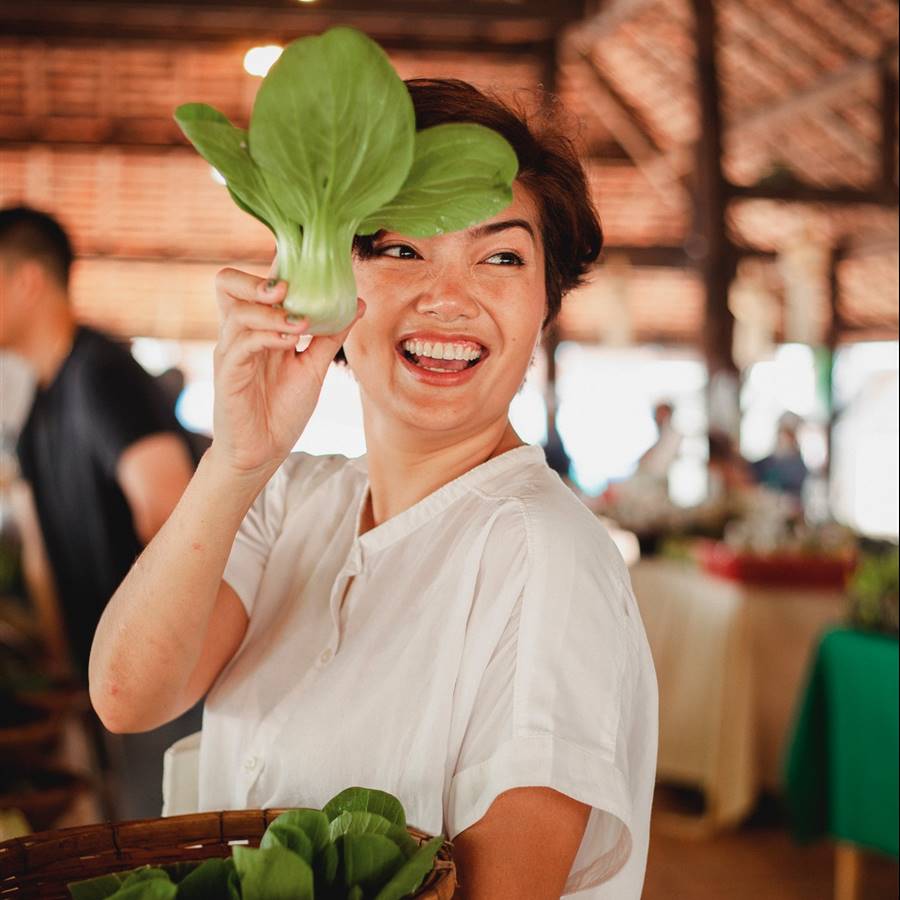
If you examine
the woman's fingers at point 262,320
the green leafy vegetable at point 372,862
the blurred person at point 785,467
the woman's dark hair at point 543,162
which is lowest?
the blurred person at point 785,467

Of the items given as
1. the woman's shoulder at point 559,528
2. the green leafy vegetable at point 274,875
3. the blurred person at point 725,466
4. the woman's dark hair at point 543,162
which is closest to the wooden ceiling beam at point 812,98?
the blurred person at point 725,466

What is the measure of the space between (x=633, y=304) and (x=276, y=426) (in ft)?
42.8

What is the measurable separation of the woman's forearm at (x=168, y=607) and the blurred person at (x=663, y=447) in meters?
6.58

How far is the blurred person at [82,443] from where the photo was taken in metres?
2.22

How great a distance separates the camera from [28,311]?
2438 millimetres

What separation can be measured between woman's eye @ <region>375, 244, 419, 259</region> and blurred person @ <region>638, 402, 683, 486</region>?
6.53 meters

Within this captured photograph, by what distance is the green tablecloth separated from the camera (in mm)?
2869

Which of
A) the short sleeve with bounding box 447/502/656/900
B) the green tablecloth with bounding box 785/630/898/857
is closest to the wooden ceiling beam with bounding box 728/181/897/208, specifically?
the green tablecloth with bounding box 785/630/898/857

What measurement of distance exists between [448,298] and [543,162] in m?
0.20

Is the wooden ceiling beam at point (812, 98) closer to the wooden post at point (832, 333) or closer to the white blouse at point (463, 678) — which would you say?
the wooden post at point (832, 333)

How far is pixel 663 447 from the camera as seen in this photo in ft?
26.1

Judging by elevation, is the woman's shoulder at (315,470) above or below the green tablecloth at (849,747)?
above

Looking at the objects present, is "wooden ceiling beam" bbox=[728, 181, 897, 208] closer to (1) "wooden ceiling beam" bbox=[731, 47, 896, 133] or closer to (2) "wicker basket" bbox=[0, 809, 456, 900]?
(1) "wooden ceiling beam" bbox=[731, 47, 896, 133]

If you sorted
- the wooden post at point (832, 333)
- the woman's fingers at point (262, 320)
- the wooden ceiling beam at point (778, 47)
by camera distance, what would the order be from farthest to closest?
the wooden post at point (832, 333)
the wooden ceiling beam at point (778, 47)
the woman's fingers at point (262, 320)
